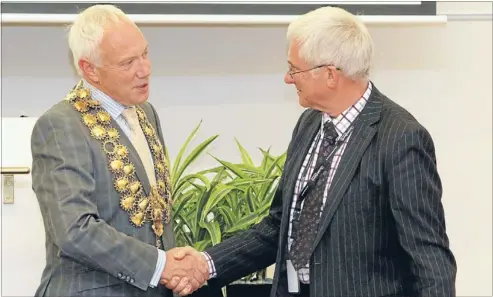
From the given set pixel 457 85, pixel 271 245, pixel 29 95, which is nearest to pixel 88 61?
pixel 271 245

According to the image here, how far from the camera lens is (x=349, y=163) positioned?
2.23 m

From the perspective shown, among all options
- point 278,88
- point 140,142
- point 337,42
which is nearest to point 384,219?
point 337,42

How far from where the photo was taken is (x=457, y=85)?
4039 millimetres

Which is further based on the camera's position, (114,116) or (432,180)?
(114,116)

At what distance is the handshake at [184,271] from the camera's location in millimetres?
2381

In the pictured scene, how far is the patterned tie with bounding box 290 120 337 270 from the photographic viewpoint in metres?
2.28

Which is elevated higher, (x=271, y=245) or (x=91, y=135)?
(x=91, y=135)

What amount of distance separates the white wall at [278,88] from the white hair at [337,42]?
155 centimetres

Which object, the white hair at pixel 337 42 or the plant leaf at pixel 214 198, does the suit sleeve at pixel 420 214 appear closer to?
the white hair at pixel 337 42

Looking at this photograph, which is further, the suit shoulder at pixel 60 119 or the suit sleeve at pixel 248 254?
the suit sleeve at pixel 248 254

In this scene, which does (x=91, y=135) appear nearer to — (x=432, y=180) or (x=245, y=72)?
(x=432, y=180)

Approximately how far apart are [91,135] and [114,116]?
12cm

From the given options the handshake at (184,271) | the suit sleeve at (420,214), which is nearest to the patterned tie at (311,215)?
the suit sleeve at (420,214)

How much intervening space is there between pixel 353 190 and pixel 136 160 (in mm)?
598
